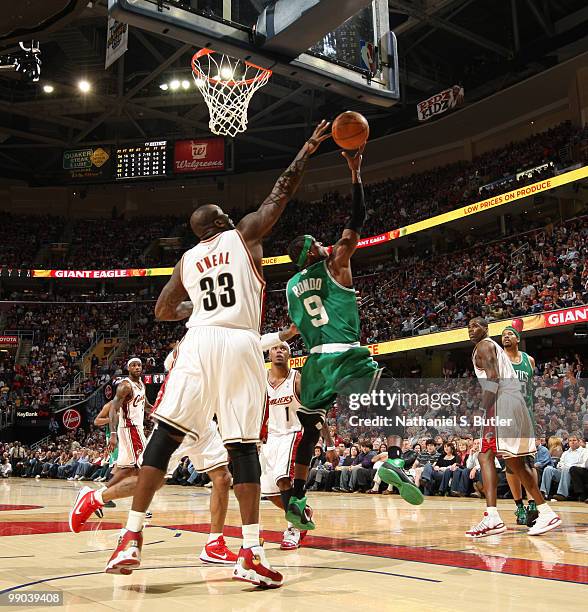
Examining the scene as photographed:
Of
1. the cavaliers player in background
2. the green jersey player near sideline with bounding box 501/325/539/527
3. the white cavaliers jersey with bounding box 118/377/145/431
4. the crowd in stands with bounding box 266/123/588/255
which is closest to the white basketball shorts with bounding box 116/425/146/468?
the cavaliers player in background

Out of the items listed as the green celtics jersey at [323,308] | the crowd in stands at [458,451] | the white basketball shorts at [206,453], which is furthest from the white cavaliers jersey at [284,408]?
the crowd in stands at [458,451]

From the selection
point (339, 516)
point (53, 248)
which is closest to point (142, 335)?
point (53, 248)

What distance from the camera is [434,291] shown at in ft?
73.7

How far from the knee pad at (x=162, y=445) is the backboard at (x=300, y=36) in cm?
377

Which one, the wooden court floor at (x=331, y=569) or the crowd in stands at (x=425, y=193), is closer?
the wooden court floor at (x=331, y=569)

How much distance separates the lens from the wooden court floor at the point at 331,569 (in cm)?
292

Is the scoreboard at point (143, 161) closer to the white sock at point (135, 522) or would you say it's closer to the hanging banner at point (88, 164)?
the hanging banner at point (88, 164)

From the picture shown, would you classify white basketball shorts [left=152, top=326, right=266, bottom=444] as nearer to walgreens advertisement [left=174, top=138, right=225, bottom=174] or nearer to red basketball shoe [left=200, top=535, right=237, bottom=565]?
red basketball shoe [left=200, top=535, right=237, bottom=565]

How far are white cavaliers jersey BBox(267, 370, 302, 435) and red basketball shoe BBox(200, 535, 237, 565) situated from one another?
1.66 meters

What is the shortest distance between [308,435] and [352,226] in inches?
59.0

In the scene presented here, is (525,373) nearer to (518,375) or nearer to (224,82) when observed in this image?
(518,375)

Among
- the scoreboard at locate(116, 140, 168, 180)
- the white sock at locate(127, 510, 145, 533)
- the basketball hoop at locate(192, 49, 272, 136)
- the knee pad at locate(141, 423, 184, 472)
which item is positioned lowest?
the white sock at locate(127, 510, 145, 533)

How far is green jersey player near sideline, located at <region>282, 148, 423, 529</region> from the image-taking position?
188 inches

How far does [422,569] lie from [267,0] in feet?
16.6
